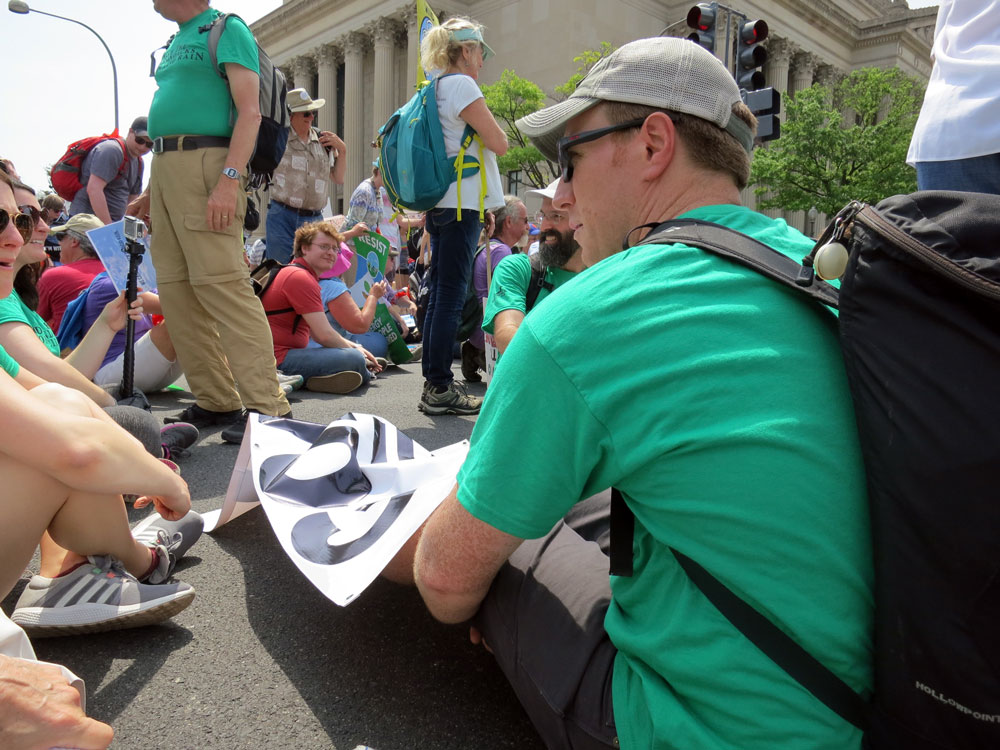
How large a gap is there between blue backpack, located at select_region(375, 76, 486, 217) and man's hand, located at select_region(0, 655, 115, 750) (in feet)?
12.2

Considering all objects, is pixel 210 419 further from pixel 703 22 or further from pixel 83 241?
pixel 703 22

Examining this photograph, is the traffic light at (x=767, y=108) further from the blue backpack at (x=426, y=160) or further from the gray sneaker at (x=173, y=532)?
the gray sneaker at (x=173, y=532)

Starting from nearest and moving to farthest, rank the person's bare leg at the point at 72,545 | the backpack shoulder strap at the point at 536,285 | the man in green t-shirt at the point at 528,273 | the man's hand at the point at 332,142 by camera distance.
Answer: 1. the person's bare leg at the point at 72,545
2. the man in green t-shirt at the point at 528,273
3. the backpack shoulder strap at the point at 536,285
4. the man's hand at the point at 332,142

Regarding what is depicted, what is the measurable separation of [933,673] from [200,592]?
204 cm

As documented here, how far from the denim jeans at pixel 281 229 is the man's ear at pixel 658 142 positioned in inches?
239

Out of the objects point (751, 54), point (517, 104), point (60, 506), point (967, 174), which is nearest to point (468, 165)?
A: point (967, 174)

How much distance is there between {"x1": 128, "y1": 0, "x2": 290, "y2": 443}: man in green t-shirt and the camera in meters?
3.77

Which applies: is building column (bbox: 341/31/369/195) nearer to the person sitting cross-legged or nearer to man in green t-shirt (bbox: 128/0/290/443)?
the person sitting cross-legged

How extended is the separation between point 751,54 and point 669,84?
920 centimetres

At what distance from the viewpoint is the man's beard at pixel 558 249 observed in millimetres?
3836

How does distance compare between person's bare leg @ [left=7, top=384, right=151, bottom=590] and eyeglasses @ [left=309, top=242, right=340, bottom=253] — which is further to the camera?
eyeglasses @ [left=309, top=242, right=340, bottom=253]

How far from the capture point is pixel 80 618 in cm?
187

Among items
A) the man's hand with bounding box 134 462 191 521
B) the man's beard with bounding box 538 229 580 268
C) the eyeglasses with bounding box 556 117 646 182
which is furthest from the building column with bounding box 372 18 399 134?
the eyeglasses with bounding box 556 117 646 182

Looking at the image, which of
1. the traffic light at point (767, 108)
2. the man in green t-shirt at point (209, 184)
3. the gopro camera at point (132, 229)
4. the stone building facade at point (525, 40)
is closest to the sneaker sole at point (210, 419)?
the man in green t-shirt at point (209, 184)
